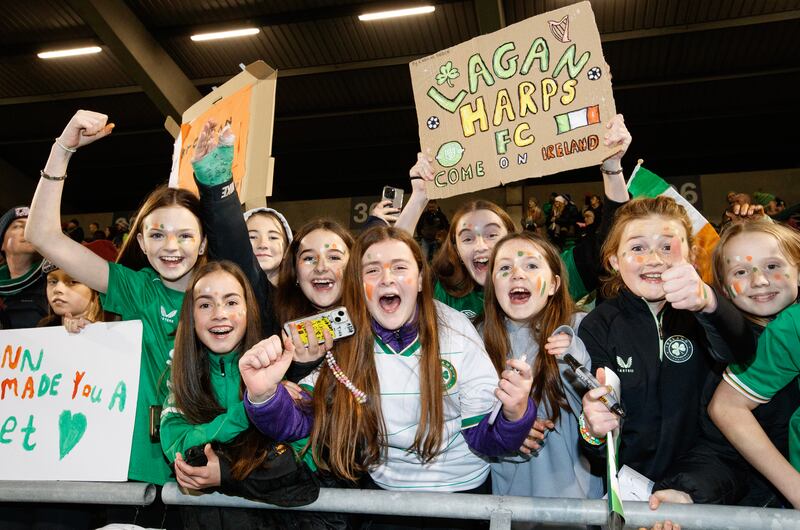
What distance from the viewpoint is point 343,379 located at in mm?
2301

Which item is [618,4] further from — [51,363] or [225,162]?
[51,363]

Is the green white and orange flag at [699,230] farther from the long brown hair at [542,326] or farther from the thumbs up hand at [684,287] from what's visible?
the thumbs up hand at [684,287]

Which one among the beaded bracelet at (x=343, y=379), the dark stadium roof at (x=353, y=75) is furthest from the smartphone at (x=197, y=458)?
the dark stadium roof at (x=353, y=75)

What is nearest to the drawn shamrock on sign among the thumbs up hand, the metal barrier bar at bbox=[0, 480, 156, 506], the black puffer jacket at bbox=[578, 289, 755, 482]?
the black puffer jacket at bbox=[578, 289, 755, 482]

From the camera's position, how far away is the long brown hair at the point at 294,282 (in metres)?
2.99

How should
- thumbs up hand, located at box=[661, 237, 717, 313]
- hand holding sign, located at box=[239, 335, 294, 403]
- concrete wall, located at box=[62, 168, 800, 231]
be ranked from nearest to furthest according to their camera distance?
thumbs up hand, located at box=[661, 237, 717, 313] < hand holding sign, located at box=[239, 335, 294, 403] < concrete wall, located at box=[62, 168, 800, 231]

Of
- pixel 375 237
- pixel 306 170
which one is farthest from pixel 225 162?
pixel 306 170

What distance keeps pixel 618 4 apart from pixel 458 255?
7.71m

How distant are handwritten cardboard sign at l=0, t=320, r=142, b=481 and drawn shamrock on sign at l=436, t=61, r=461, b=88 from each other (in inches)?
76.3

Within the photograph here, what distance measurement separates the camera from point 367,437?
2244 millimetres

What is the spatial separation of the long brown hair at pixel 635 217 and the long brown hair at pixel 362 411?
91 centimetres

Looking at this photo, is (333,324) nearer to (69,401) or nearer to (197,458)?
(197,458)

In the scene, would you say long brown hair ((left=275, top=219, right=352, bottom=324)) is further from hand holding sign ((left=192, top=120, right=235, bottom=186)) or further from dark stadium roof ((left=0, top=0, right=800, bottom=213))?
dark stadium roof ((left=0, top=0, right=800, bottom=213))

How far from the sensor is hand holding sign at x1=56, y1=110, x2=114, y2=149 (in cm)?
263
